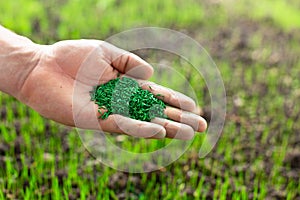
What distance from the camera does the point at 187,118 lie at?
2238 millimetres

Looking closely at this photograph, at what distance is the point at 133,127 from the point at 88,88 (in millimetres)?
350

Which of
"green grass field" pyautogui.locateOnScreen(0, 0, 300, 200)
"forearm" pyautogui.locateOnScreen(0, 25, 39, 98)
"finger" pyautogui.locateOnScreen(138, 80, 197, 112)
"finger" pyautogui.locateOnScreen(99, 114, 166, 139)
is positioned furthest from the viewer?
"green grass field" pyautogui.locateOnScreen(0, 0, 300, 200)

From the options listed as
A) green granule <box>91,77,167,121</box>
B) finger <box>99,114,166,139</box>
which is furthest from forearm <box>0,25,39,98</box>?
finger <box>99,114,166,139</box>

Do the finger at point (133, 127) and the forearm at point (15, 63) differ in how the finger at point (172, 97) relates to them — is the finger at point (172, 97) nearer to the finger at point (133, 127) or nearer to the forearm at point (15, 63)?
the finger at point (133, 127)

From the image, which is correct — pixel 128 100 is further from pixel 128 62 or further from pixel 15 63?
pixel 15 63

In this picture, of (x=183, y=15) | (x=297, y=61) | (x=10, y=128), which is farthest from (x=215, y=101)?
(x=183, y=15)

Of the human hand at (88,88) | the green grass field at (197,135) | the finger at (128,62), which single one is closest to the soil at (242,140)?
the green grass field at (197,135)

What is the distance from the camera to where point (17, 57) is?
7.98 feet

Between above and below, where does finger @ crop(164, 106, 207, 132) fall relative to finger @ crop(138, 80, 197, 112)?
below

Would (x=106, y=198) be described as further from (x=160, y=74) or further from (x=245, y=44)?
(x=245, y=44)

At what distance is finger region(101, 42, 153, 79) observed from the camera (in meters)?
2.27

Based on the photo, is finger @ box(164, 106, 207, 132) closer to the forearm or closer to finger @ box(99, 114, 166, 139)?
finger @ box(99, 114, 166, 139)

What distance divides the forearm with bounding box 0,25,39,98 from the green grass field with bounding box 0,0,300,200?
0.45m

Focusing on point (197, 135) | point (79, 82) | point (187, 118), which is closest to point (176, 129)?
point (187, 118)
